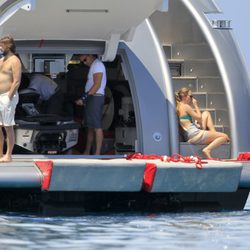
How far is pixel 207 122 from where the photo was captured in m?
15.1

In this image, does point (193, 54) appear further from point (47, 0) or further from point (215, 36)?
point (47, 0)

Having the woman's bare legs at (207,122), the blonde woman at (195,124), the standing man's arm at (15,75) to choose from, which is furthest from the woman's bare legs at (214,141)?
the standing man's arm at (15,75)

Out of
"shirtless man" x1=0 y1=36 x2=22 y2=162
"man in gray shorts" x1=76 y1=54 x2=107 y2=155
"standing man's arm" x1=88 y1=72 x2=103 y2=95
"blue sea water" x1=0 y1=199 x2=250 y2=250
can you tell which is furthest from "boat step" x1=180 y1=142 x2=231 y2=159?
"shirtless man" x1=0 y1=36 x2=22 y2=162

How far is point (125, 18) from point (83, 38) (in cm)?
72

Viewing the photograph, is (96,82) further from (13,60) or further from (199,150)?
(13,60)

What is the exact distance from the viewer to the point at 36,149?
14.7 meters

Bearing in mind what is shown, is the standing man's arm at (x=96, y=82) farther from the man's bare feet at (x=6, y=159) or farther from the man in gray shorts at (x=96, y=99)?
the man's bare feet at (x=6, y=159)

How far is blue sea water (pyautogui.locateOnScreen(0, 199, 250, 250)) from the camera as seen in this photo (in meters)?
10.7

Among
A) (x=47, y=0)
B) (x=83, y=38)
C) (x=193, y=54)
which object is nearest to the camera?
(x=47, y=0)

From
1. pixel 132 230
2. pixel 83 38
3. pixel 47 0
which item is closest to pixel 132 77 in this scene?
pixel 83 38

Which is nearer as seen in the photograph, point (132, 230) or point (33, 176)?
point (132, 230)

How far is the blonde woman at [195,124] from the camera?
586 inches

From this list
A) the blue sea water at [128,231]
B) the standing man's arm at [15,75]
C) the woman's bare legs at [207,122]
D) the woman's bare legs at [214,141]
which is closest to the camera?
the blue sea water at [128,231]

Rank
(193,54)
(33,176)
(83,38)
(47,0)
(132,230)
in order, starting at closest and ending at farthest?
(132,230) → (33,176) → (47,0) → (83,38) → (193,54)
